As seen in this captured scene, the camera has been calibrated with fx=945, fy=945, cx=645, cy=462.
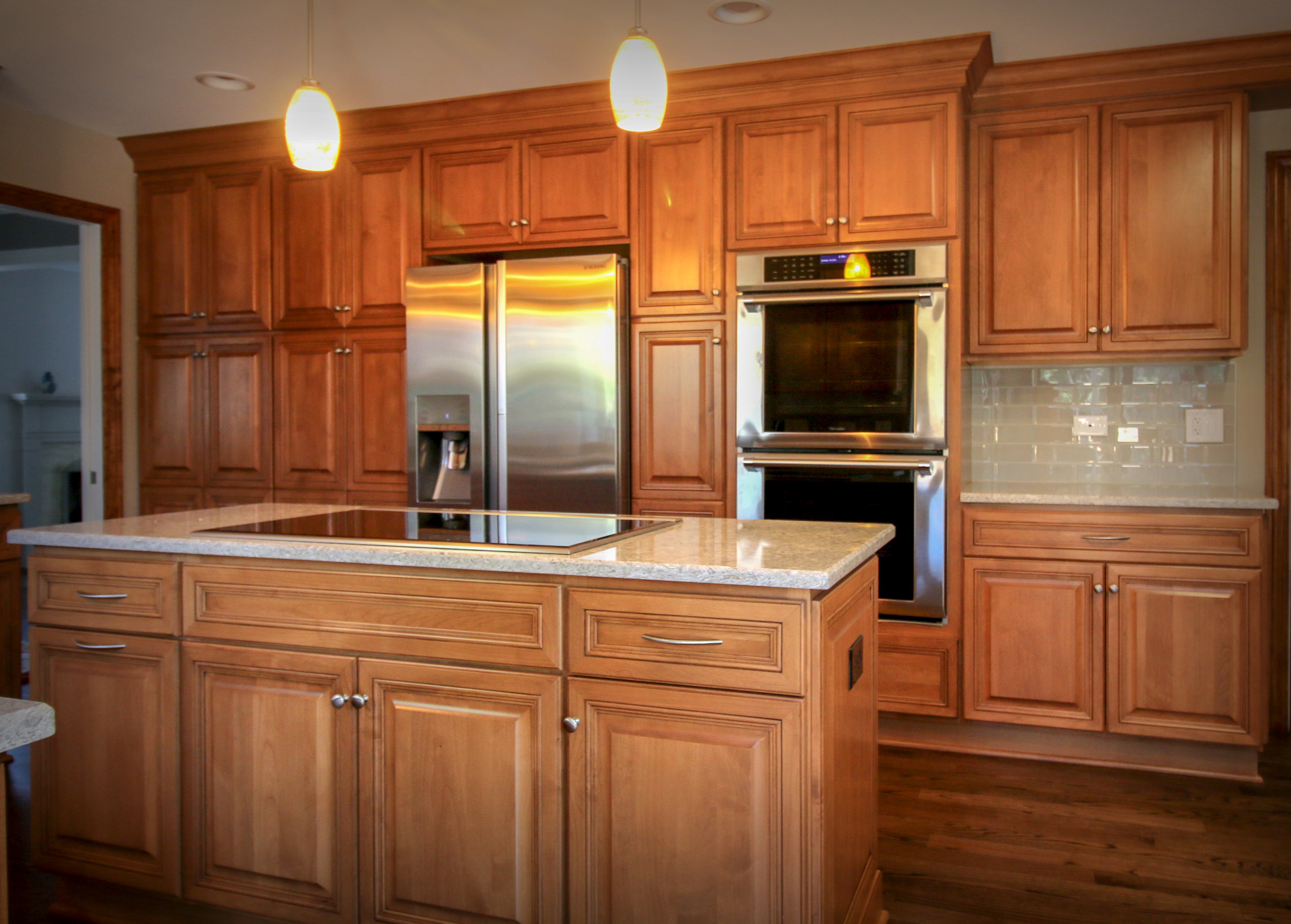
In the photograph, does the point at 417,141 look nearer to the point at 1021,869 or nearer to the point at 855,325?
the point at 855,325

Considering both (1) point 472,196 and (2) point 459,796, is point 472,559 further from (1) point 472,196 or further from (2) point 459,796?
(1) point 472,196

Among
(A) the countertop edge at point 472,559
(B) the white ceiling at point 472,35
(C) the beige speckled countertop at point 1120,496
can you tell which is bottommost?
(A) the countertop edge at point 472,559

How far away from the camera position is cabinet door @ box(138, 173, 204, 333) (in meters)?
4.14

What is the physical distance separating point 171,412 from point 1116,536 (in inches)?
150

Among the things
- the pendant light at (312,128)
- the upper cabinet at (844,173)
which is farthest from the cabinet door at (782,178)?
the pendant light at (312,128)

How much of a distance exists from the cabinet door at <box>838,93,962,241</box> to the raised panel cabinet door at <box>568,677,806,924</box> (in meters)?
2.12

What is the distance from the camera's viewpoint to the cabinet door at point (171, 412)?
13.6 ft

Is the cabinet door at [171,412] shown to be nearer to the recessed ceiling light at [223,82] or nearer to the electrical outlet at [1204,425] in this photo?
the recessed ceiling light at [223,82]

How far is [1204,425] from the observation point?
11.2 ft

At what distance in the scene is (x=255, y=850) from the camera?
6.19 ft

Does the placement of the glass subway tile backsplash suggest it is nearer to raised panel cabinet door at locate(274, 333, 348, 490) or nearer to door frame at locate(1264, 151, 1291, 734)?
door frame at locate(1264, 151, 1291, 734)

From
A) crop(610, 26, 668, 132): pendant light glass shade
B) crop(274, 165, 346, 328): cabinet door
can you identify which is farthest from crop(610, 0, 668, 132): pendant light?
crop(274, 165, 346, 328): cabinet door

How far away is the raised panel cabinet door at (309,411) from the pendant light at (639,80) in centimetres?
235

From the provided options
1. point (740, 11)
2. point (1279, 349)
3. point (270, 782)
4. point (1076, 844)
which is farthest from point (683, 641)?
point (1279, 349)
